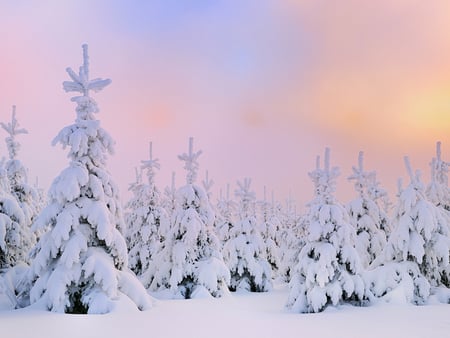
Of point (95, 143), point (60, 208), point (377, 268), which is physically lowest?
point (377, 268)

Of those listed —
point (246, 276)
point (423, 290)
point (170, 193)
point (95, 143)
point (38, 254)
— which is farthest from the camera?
point (170, 193)

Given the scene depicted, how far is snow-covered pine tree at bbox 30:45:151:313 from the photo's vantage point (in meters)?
14.9

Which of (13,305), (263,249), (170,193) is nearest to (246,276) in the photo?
(263,249)

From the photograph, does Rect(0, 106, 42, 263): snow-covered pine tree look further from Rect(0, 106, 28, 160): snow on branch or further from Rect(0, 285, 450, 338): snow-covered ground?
Rect(0, 285, 450, 338): snow-covered ground

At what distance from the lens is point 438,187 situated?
26500 millimetres

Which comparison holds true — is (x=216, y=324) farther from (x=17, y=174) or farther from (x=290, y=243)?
(x=290, y=243)

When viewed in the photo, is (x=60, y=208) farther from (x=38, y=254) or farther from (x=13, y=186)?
(x=13, y=186)

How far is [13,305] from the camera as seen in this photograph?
1608 cm

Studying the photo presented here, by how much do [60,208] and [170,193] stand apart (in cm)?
2808

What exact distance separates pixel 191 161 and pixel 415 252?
13716 millimetres

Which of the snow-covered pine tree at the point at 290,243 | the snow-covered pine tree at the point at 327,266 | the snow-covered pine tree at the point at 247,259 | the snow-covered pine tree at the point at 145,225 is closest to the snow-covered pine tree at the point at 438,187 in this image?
the snow-covered pine tree at the point at 290,243

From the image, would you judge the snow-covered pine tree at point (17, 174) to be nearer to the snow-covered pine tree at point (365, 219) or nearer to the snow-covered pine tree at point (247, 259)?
the snow-covered pine tree at point (247, 259)

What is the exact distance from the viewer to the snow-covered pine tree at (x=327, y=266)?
17906 mm

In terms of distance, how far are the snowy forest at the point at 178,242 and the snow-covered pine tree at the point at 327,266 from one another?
0.04 meters
